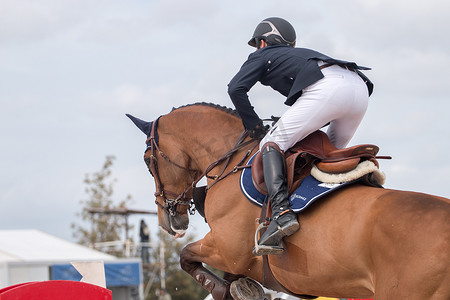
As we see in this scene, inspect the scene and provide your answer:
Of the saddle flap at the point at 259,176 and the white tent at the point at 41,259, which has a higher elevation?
the saddle flap at the point at 259,176

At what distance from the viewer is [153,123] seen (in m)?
6.64

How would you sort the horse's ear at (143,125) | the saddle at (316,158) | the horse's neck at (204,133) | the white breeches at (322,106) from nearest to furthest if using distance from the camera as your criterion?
the saddle at (316,158) < the white breeches at (322,106) < the horse's neck at (204,133) < the horse's ear at (143,125)

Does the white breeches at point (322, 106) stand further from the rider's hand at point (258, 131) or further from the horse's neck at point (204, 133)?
the horse's neck at point (204, 133)

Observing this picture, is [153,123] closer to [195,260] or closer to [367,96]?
[195,260]

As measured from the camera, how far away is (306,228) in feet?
15.9

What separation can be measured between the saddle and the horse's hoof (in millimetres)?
1018

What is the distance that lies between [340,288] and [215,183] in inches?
62.4

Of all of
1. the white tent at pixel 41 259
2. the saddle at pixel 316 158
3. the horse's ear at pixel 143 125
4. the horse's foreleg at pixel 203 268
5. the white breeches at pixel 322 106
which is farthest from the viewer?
the white tent at pixel 41 259

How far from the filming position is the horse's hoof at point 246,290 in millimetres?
5764

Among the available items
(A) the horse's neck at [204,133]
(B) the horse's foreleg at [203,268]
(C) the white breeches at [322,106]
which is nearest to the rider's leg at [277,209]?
(C) the white breeches at [322,106]

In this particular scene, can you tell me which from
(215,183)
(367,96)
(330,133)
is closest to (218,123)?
(215,183)

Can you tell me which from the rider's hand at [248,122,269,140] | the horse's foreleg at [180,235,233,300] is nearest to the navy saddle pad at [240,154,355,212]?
the rider's hand at [248,122,269,140]

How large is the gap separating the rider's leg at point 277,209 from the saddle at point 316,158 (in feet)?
0.34

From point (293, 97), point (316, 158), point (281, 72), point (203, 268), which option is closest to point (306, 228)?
point (316, 158)
